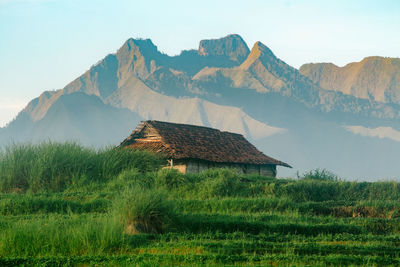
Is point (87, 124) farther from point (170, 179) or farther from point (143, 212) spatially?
point (143, 212)

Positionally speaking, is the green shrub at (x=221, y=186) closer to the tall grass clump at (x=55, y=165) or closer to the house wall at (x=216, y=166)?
the tall grass clump at (x=55, y=165)

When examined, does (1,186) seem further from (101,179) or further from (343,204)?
(343,204)

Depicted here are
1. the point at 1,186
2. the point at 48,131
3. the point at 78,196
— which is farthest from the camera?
the point at 48,131

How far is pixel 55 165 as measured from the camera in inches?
909

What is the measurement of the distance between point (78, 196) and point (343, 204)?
39.2 ft

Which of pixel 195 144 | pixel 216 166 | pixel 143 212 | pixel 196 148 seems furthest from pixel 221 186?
pixel 195 144

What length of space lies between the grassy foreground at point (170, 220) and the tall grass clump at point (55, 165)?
0.22 feet

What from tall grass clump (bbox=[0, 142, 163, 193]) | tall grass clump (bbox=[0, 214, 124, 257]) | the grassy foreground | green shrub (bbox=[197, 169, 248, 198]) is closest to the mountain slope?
tall grass clump (bbox=[0, 142, 163, 193])

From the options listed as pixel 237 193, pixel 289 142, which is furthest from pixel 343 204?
pixel 289 142

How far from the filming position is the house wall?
31.3 meters

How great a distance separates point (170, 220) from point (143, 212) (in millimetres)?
1012

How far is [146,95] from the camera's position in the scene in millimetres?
197250

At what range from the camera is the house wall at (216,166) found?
31.3 meters

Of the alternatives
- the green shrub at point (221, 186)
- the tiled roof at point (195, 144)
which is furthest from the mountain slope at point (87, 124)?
the green shrub at point (221, 186)
